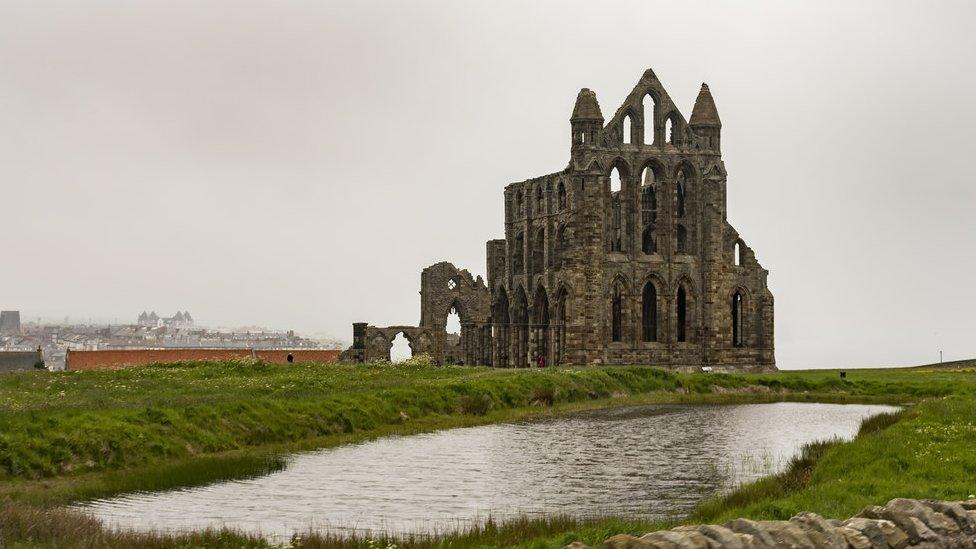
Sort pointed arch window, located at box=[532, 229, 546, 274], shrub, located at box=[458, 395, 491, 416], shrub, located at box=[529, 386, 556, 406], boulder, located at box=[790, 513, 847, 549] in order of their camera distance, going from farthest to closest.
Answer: pointed arch window, located at box=[532, 229, 546, 274]
shrub, located at box=[529, 386, 556, 406]
shrub, located at box=[458, 395, 491, 416]
boulder, located at box=[790, 513, 847, 549]

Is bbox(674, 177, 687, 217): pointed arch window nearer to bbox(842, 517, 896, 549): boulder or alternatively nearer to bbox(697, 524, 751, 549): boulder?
bbox(842, 517, 896, 549): boulder

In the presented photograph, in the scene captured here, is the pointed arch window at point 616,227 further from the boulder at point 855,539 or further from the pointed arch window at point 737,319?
the boulder at point 855,539

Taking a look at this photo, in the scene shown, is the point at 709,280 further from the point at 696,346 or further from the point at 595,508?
the point at 595,508

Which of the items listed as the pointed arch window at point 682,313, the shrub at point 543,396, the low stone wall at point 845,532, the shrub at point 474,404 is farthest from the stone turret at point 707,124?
the low stone wall at point 845,532

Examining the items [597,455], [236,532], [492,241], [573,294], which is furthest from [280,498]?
[492,241]

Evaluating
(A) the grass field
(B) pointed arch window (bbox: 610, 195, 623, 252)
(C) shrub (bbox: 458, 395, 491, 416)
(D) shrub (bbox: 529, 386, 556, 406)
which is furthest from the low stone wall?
(B) pointed arch window (bbox: 610, 195, 623, 252)

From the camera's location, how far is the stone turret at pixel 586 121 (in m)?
84.1

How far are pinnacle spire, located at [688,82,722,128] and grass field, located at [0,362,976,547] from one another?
31538mm

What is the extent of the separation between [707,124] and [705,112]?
1129 millimetres

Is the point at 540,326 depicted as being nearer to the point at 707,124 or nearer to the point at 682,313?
the point at 682,313

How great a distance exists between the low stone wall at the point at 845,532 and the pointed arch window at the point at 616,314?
66150 mm

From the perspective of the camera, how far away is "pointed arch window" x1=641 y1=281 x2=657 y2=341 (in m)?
85.7

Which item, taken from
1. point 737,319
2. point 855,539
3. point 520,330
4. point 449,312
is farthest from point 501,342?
point 855,539

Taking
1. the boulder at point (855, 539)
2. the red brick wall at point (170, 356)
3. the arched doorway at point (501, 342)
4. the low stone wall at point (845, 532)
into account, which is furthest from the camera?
the arched doorway at point (501, 342)
